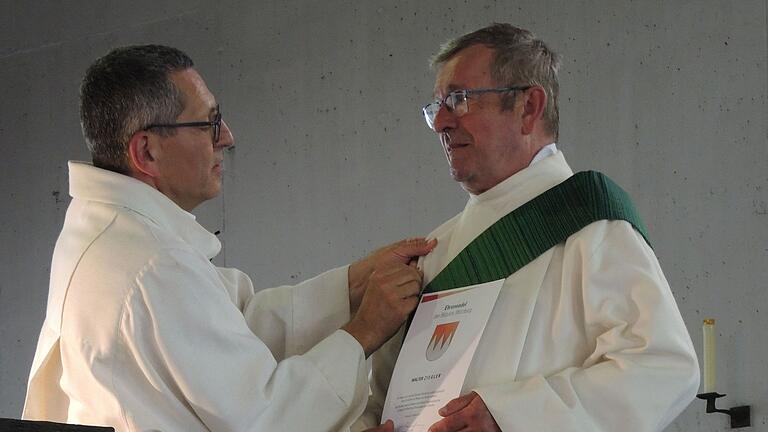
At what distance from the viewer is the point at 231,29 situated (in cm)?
656

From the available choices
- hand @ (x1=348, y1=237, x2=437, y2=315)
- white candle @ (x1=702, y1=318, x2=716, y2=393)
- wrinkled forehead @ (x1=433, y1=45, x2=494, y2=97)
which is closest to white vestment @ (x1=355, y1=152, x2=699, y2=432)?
hand @ (x1=348, y1=237, x2=437, y2=315)

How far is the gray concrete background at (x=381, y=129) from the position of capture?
460 cm

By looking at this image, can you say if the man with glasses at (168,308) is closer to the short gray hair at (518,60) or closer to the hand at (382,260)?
the hand at (382,260)

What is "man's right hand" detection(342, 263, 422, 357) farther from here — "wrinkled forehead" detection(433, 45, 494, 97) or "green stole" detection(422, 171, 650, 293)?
"wrinkled forehead" detection(433, 45, 494, 97)

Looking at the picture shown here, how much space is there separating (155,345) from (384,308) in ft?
1.88

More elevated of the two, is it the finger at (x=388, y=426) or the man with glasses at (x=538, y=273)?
the man with glasses at (x=538, y=273)

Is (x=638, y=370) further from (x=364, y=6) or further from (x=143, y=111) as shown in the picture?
(x=364, y=6)

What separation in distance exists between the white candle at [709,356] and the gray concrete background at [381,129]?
207mm

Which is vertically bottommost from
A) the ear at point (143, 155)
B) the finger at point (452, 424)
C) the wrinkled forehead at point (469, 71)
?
the finger at point (452, 424)

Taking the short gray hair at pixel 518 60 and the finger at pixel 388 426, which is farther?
the short gray hair at pixel 518 60

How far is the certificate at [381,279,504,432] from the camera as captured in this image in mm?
2664

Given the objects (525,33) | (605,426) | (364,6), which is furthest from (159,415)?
(364,6)

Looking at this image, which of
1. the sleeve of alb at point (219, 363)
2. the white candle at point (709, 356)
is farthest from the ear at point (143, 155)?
the white candle at point (709, 356)

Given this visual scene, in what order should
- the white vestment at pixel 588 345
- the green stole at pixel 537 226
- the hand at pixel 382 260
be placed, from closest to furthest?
the white vestment at pixel 588 345
the green stole at pixel 537 226
the hand at pixel 382 260
